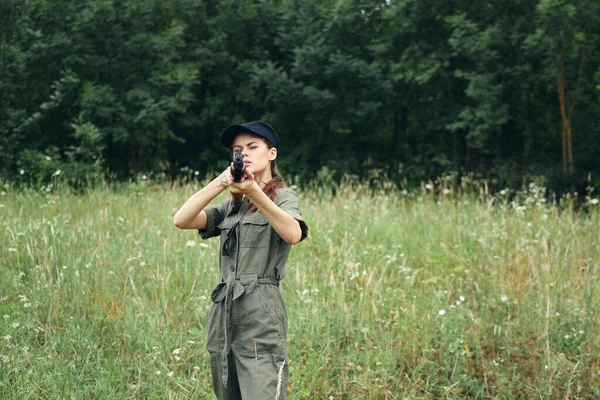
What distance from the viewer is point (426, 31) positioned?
1886cm

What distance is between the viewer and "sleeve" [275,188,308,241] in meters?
2.41

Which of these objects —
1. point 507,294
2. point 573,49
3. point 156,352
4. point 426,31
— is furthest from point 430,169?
point 156,352

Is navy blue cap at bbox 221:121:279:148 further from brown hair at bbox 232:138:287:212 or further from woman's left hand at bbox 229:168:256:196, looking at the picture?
woman's left hand at bbox 229:168:256:196

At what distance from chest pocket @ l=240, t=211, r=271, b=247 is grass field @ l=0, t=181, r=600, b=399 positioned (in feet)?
4.53

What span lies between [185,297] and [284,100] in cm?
1488

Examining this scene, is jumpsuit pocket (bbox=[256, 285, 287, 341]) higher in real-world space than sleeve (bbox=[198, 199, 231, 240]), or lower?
lower

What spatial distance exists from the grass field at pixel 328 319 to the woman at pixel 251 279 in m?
1.17

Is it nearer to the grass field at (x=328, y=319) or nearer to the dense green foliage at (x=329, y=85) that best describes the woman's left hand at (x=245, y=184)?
the grass field at (x=328, y=319)

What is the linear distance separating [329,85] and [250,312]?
17399 mm

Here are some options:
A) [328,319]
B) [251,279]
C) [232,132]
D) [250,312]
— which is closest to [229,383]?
[250,312]

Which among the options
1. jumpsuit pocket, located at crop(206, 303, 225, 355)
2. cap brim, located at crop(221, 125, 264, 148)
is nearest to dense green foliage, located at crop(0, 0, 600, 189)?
cap brim, located at crop(221, 125, 264, 148)

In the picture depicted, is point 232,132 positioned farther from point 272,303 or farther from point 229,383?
point 229,383

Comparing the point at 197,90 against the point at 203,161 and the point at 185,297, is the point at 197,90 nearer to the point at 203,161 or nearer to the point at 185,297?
the point at 203,161

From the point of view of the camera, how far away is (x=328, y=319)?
4.22 metres
